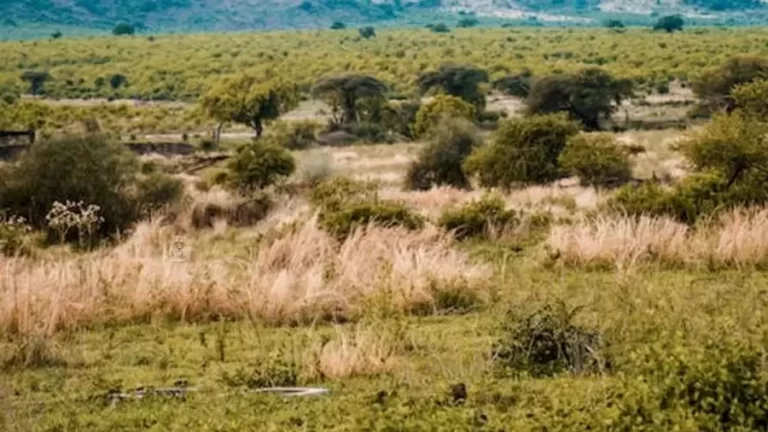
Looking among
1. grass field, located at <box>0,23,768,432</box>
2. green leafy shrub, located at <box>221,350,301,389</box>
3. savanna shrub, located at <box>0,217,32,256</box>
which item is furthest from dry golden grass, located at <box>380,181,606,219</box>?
green leafy shrub, located at <box>221,350,301,389</box>

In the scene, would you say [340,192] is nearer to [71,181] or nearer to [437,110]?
[71,181]

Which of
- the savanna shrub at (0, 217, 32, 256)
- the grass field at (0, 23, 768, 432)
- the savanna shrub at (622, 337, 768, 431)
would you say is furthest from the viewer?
the savanna shrub at (0, 217, 32, 256)

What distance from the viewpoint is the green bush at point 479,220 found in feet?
57.7

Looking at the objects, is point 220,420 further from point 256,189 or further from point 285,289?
point 256,189

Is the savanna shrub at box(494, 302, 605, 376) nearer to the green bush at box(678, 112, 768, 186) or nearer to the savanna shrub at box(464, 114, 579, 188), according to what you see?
the green bush at box(678, 112, 768, 186)

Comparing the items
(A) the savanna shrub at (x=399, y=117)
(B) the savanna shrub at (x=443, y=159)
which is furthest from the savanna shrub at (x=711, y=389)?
(A) the savanna shrub at (x=399, y=117)

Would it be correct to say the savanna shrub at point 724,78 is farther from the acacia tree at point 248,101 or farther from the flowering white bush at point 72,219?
the flowering white bush at point 72,219

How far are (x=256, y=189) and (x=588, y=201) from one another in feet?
28.7

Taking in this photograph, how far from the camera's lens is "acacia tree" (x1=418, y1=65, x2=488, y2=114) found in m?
69.7

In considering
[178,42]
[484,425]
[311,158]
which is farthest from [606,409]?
[178,42]

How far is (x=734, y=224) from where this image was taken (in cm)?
1361

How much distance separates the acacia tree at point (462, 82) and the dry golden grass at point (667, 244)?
179 feet

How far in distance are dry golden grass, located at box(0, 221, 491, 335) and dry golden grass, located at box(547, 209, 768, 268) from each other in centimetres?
151

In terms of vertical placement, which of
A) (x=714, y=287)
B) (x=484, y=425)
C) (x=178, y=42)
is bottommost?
(x=178, y=42)
